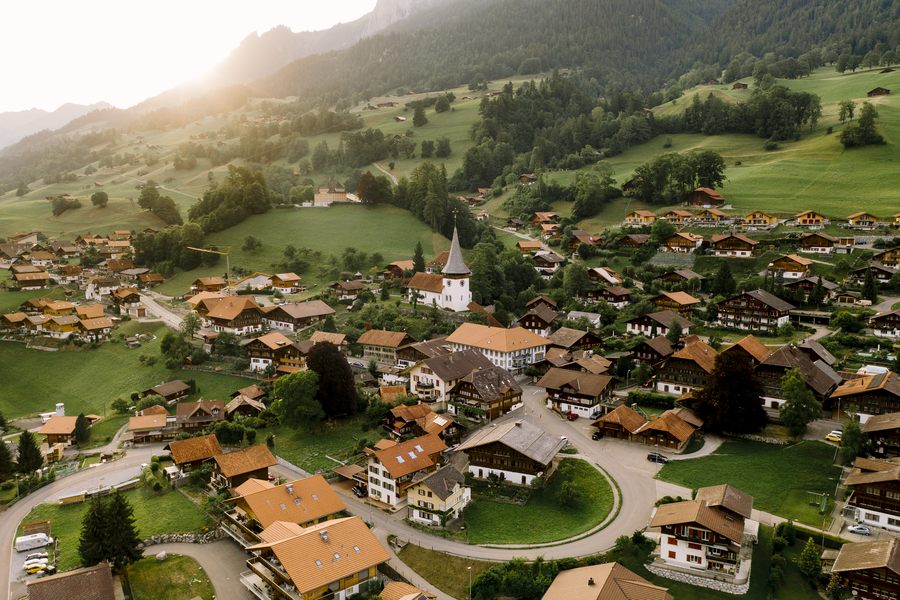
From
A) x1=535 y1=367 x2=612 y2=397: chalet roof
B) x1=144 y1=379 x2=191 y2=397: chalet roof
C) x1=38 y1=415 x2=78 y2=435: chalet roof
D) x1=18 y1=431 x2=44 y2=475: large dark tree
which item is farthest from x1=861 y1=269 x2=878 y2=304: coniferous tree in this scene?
x1=38 y1=415 x2=78 y2=435: chalet roof

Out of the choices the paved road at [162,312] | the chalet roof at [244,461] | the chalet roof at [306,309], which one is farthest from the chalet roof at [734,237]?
Answer: the paved road at [162,312]

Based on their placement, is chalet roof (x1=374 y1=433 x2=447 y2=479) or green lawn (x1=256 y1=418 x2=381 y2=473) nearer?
chalet roof (x1=374 y1=433 x2=447 y2=479)

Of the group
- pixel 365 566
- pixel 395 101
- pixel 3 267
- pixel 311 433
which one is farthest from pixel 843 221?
pixel 395 101

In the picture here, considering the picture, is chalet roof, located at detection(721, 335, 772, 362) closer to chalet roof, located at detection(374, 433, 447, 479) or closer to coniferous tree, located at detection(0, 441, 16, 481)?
chalet roof, located at detection(374, 433, 447, 479)

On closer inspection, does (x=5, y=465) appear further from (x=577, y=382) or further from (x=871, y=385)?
(x=871, y=385)

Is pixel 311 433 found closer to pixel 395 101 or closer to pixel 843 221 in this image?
pixel 843 221

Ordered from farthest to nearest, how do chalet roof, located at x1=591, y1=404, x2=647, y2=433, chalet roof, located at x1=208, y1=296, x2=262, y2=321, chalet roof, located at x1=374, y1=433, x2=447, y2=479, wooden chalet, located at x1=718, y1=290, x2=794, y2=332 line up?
chalet roof, located at x1=208, y1=296, x2=262, y2=321
wooden chalet, located at x1=718, y1=290, x2=794, y2=332
chalet roof, located at x1=591, y1=404, x2=647, y2=433
chalet roof, located at x1=374, y1=433, x2=447, y2=479
